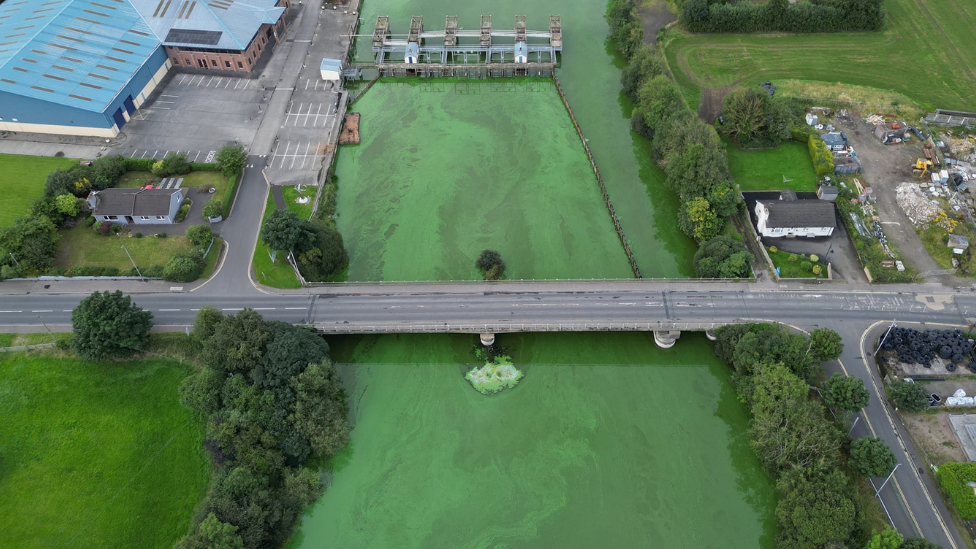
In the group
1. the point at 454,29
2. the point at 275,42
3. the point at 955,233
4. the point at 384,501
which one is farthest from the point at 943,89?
the point at 275,42

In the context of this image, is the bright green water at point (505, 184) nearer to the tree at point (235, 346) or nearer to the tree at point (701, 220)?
the tree at point (701, 220)

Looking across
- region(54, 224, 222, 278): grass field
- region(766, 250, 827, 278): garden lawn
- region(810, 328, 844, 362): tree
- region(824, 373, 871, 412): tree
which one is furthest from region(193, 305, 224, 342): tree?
region(766, 250, 827, 278): garden lawn

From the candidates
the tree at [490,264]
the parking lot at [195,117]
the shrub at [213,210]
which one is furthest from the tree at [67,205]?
the tree at [490,264]

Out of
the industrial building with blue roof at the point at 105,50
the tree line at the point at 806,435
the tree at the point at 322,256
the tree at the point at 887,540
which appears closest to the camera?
the tree at the point at 887,540

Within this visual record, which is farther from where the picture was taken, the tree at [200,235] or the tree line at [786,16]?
the tree line at [786,16]

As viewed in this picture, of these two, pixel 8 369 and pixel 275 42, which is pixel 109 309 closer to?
pixel 8 369
